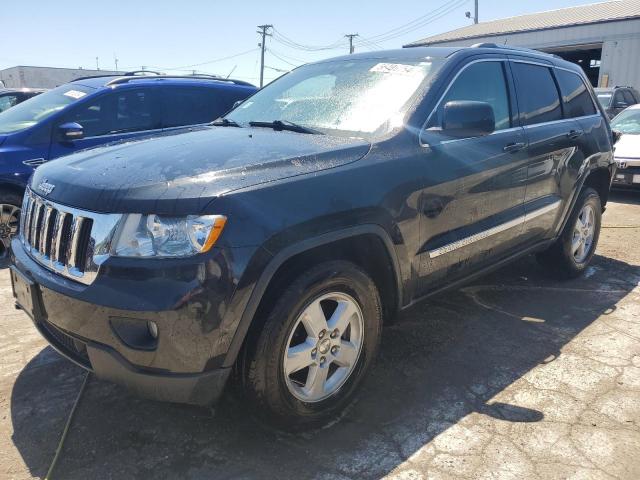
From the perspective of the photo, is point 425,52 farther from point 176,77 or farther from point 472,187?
point 176,77

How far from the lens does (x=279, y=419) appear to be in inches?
100

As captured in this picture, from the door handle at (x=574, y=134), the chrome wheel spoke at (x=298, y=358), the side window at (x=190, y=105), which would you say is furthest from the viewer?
the side window at (x=190, y=105)

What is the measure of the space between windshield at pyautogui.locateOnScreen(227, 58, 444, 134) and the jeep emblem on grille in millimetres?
1373

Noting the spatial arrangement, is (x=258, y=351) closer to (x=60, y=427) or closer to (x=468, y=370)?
(x=60, y=427)

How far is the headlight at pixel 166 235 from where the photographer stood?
7.04 feet

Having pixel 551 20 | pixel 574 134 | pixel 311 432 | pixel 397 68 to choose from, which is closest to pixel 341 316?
pixel 311 432

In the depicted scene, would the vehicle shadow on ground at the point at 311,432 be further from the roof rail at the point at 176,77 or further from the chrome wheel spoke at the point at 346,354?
the roof rail at the point at 176,77

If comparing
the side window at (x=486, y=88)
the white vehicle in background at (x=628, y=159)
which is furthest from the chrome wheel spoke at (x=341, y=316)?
the white vehicle in background at (x=628, y=159)

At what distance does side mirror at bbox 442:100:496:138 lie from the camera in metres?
3.07

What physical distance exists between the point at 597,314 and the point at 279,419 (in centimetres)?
288

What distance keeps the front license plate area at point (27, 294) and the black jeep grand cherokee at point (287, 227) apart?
0.01 meters

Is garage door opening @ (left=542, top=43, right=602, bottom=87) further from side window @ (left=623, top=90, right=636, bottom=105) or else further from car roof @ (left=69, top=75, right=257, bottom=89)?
car roof @ (left=69, top=75, right=257, bottom=89)

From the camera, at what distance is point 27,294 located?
2602mm

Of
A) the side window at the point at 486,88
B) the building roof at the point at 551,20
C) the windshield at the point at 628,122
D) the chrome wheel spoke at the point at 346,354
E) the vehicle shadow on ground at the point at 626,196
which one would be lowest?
the vehicle shadow on ground at the point at 626,196
